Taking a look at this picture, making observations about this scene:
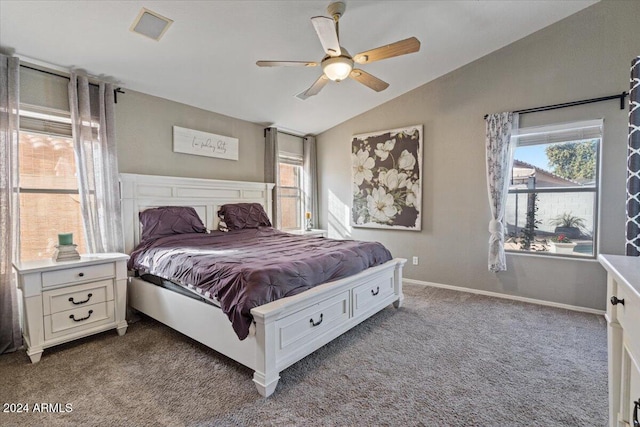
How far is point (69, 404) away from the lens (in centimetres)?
179

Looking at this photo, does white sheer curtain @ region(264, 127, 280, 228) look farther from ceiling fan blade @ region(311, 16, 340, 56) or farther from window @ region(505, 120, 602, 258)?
window @ region(505, 120, 602, 258)

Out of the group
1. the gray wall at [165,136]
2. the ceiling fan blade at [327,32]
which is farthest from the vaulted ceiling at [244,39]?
the ceiling fan blade at [327,32]

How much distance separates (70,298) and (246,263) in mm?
1524

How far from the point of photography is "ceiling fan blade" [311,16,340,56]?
1.94 meters

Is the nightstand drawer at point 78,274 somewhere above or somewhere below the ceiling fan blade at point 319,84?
below

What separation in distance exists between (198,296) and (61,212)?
5.79 ft

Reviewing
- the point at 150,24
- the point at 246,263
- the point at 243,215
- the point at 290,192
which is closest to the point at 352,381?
the point at 246,263

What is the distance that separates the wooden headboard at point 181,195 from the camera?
3205 mm

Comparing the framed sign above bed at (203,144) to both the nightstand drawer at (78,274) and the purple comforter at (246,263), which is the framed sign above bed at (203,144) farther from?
the nightstand drawer at (78,274)

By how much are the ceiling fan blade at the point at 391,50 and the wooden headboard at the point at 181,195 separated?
97.3 inches

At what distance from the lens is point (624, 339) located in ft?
3.70

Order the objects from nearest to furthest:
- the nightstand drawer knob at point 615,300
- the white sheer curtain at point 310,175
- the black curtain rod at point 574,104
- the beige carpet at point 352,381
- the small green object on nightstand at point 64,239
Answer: the nightstand drawer knob at point 615,300 → the beige carpet at point 352,381 → the small green object on nightstand at point 64,239 → the black curtain rod at point 574,104 → the white sheer curtain at point 310,175

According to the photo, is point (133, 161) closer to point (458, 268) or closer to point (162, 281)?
point (162, 281)

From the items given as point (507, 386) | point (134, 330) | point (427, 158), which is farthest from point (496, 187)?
point (134, 330)
